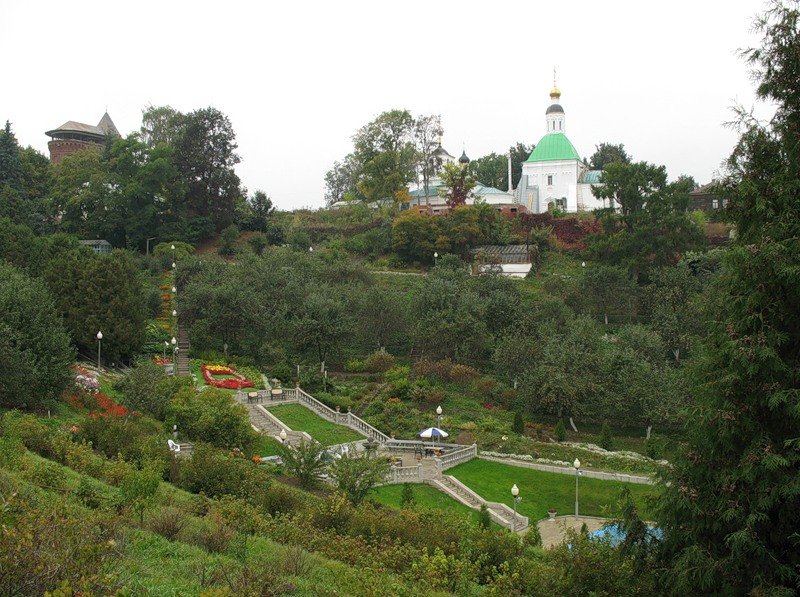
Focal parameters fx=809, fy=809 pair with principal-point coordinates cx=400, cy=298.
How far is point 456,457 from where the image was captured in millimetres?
28312

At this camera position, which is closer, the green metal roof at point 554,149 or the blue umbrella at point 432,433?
the blue umbrella at point 432,433

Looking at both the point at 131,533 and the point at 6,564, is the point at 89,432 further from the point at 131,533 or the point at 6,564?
the point at 6,564

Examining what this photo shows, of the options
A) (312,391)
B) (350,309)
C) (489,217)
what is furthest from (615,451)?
(489,217)

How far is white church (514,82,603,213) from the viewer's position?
68.8 meters

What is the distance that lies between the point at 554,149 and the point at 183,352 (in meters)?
42.1

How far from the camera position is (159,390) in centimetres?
2708

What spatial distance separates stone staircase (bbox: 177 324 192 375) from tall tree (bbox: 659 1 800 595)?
87.6 feet

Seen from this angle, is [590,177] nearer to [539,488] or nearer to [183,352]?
[183,352]

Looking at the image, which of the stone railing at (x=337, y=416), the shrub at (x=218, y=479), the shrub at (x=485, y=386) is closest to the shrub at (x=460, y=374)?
the shrub at (x=485, y=386)

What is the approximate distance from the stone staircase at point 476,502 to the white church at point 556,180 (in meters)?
44.8

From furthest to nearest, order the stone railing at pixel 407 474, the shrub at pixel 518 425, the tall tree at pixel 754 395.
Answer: the shrub at pixel 518 425, the stone railing at pixel 407 474, the tall tree at pixel 754 395

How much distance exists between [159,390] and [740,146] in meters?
20.6

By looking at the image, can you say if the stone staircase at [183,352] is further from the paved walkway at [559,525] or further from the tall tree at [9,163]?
the tall tree at [9,163]

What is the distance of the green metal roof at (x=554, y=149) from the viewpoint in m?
69.1
